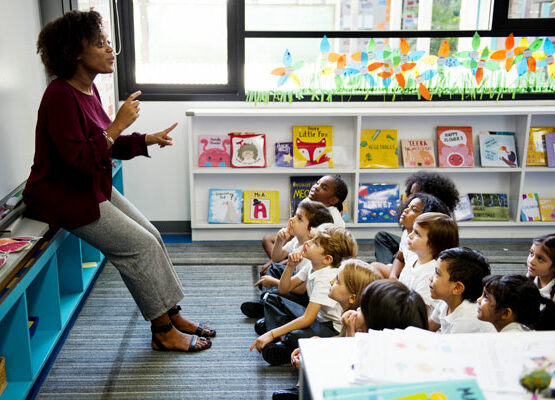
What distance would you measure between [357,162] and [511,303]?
2.22m

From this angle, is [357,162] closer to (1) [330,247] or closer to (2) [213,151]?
(2) [213,151]

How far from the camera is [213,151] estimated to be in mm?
4027

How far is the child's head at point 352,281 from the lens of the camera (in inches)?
79.9

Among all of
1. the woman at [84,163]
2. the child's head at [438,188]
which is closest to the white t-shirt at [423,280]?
the child's head at [438,188]

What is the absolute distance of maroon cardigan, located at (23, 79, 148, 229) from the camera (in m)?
2.29

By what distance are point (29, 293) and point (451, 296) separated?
1.71 m

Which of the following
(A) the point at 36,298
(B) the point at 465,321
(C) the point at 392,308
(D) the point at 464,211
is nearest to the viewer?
(C) the point at 392,308

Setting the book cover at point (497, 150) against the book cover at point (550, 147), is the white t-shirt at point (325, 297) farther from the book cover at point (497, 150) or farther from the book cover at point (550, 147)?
the book cover at point (550, 147)

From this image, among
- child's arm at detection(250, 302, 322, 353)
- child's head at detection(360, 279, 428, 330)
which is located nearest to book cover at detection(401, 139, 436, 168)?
child's arm at detection(250, 302, 322, 353)

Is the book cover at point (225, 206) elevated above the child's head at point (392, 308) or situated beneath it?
situated beneath

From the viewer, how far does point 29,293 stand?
2529 mm

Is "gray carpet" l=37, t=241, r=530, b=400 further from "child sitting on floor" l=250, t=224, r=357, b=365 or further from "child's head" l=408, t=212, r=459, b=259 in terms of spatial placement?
"child's head" l=408, t=212, r=459, b=259

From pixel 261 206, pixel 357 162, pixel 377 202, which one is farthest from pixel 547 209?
pixel 261 206

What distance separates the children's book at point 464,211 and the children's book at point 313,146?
953 millimetres
